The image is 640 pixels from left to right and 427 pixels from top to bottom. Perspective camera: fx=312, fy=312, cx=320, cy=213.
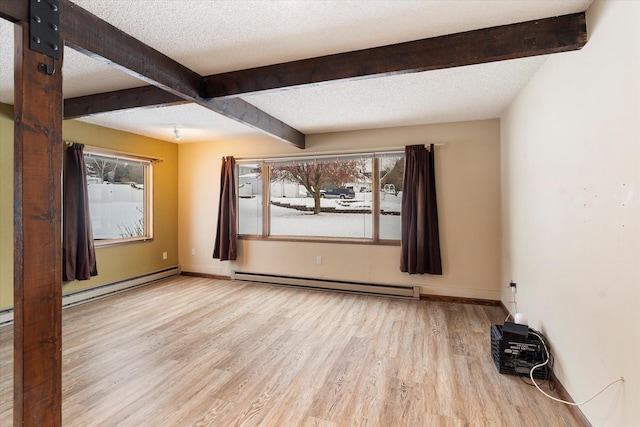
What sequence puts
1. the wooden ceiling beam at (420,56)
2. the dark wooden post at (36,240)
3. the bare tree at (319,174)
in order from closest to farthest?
the dark wooden post at (36,240) < the wooden ceiling beam at (420,56) < the bare tree at (319,174)

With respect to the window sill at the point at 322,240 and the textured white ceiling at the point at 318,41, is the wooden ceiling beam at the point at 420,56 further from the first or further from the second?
the window sill at the point at 322,240

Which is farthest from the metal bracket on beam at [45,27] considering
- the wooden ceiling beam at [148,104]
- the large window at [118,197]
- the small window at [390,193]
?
the small window at [390,193]

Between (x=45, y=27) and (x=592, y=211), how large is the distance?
2.96m

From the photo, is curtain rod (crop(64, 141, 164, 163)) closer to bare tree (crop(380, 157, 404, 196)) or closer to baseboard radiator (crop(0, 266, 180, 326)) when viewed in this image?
baseboard radiator (crop(0, 266, 180, 326))

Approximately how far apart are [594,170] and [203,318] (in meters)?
3.62

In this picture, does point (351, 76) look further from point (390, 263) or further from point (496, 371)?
point (390, 263)

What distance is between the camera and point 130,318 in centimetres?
350

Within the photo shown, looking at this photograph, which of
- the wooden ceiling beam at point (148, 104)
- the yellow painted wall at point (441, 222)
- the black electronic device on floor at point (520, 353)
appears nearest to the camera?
the black electronic device on floor at point (520, 353)

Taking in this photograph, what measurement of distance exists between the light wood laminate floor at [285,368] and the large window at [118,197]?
3.81 feet

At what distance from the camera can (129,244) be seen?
4.74 meters

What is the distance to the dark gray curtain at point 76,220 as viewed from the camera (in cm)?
383

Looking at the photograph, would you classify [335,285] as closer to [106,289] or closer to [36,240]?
[106,289]

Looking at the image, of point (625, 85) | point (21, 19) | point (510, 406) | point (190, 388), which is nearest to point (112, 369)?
point (190, 388)

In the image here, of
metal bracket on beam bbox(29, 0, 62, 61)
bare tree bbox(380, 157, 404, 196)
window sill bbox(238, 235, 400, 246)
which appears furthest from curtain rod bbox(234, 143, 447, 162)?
metal bracket on beam bbox(29, 0, 62, 61)
